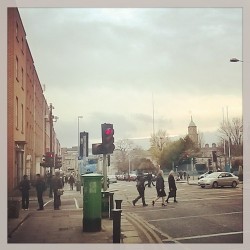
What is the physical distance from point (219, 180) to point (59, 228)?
12.9ft

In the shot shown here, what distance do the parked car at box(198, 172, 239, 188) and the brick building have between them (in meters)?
3.52

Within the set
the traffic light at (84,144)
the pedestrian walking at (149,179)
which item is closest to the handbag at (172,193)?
the pedestrian walking at (149,179)

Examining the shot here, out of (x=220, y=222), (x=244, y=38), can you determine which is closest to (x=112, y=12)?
(x=244, y=38)

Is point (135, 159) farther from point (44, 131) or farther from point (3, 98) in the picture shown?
point (3, 98)

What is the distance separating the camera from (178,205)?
391 inches

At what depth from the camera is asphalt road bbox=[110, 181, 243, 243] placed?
871 cm

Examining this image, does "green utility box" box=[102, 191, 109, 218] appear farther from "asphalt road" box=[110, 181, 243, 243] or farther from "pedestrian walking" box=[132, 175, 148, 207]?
"pedestrian walking" box=[132, 175, 148, 207]

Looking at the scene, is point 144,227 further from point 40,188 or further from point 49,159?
point 49,159

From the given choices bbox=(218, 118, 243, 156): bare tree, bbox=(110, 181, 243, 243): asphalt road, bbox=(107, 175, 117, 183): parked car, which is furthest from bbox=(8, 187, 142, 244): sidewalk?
bbox=(218, 118, 243, 156): bare tree

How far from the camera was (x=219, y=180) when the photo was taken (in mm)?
10438

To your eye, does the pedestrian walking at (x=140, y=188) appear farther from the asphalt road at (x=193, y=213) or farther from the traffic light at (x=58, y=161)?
the traffic light at (x=58, y=161)

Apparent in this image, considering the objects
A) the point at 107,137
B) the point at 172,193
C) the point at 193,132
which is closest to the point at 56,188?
the point at 107,137

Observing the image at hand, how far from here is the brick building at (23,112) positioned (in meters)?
9.00

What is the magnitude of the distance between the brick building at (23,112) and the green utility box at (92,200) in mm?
1191
